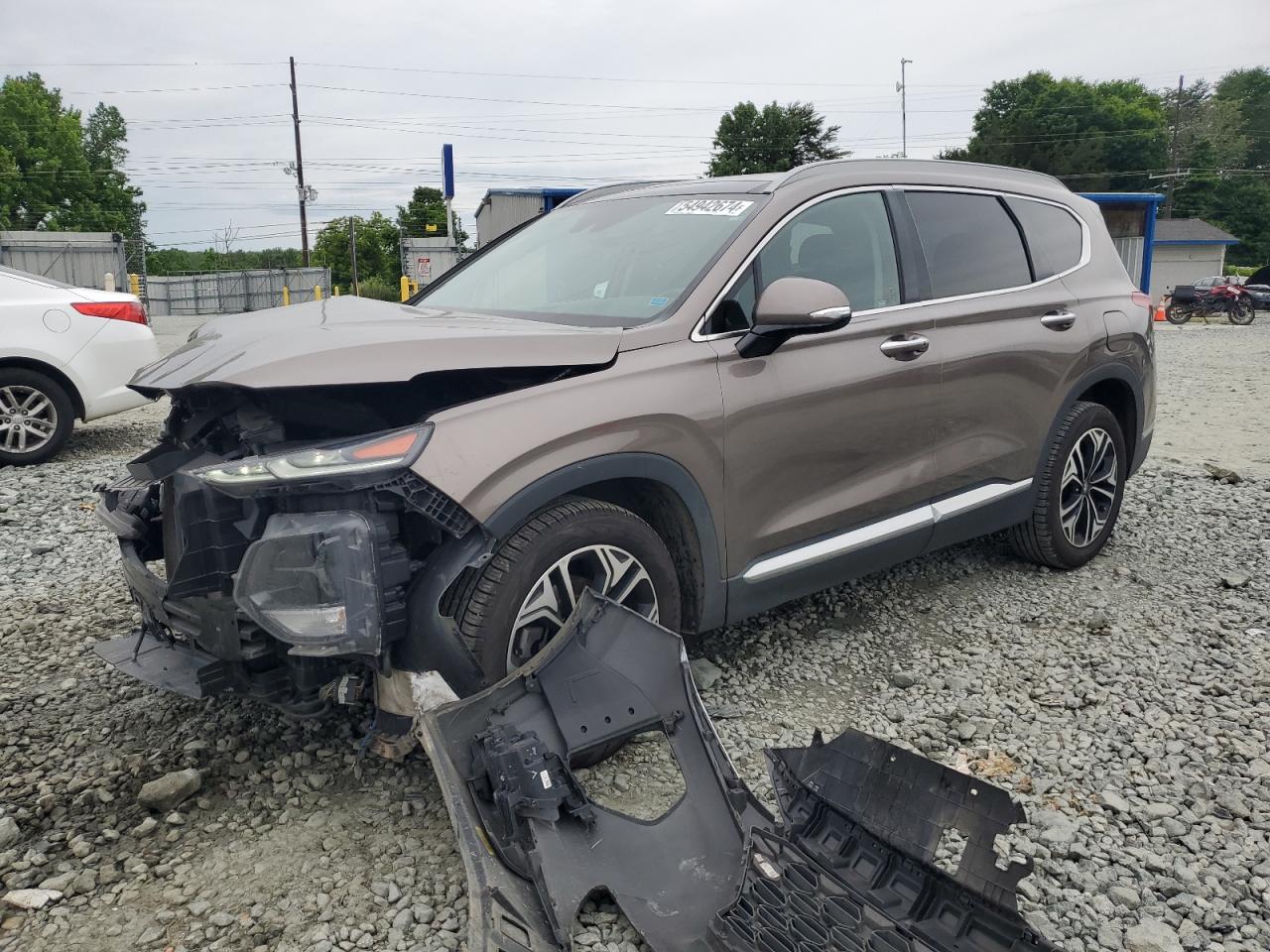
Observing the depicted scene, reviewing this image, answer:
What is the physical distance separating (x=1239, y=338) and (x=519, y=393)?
24622mm

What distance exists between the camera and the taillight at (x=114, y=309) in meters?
7.23

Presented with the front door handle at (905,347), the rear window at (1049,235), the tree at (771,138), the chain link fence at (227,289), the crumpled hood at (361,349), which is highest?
the tree at (771,138)

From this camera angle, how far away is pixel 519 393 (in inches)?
105

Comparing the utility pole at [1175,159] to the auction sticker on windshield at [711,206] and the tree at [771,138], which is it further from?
the auction sticker on windshield at [711,206]

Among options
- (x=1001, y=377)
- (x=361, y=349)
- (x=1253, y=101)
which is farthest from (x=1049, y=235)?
(x=1253, y=101)

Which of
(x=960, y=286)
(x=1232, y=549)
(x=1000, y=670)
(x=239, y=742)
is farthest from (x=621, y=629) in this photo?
(x=1232, y=549)

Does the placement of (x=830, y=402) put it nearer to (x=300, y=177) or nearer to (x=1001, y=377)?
(x=1001, y=377)

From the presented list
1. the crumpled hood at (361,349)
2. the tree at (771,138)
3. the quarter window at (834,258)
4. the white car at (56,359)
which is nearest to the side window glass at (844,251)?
the quarter window at (834,258)

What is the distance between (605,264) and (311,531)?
1641 millimetres

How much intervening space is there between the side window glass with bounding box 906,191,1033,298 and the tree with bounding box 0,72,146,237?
199 feet

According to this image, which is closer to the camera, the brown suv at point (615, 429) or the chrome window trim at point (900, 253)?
the brown suv at point (615, 429)

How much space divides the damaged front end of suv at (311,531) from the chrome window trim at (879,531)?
96 cm

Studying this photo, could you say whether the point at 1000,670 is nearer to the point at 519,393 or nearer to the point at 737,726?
the point at 737,726

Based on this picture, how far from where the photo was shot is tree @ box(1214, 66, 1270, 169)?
85.4 m
